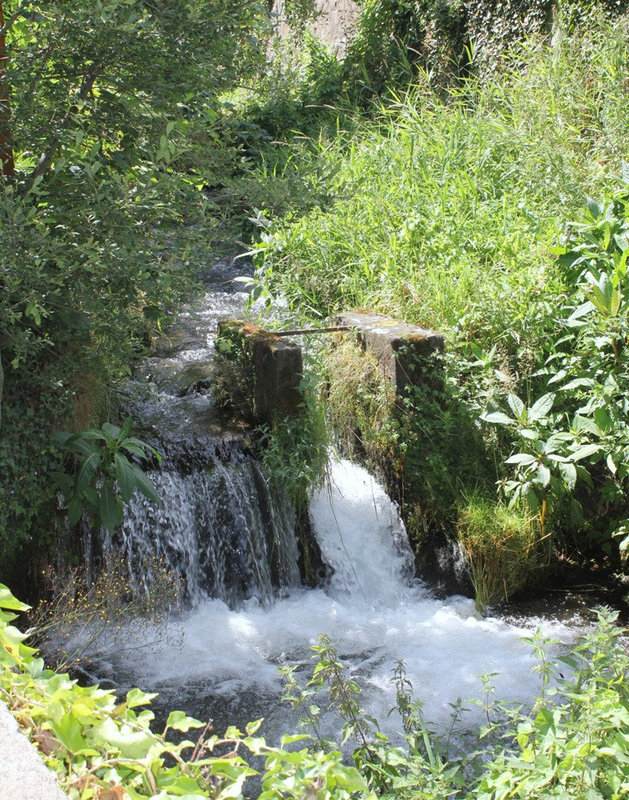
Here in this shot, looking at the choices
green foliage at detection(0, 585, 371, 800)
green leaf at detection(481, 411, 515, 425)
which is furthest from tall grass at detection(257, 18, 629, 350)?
green foliage at detection(0, 585, 371, 800)

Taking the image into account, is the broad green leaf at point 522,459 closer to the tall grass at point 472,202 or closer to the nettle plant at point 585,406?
the nettle plant at point 585,406

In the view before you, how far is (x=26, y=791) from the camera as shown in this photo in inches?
60.7

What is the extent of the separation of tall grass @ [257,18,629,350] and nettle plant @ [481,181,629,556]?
0.42 metres

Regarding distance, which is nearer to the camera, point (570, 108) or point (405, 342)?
point (405, 342)

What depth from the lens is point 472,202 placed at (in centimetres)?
749

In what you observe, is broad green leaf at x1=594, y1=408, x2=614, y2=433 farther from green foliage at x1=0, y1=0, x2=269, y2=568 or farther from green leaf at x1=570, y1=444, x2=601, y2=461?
green foliage at x1=0, y1=0, x2=269, y2=568

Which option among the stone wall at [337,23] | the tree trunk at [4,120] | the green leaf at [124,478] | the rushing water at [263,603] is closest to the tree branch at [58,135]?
the tree trunk at [4,120]

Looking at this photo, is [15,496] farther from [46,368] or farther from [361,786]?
[361,786]

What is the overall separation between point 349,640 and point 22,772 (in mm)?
3875

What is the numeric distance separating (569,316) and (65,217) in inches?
132

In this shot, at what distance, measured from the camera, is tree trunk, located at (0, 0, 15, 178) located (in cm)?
458

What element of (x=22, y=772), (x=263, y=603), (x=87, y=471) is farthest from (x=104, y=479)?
(x=22, y=772)

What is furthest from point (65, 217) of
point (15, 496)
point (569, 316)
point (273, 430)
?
point (569, 316)

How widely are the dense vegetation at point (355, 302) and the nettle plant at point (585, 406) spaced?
20 mm
